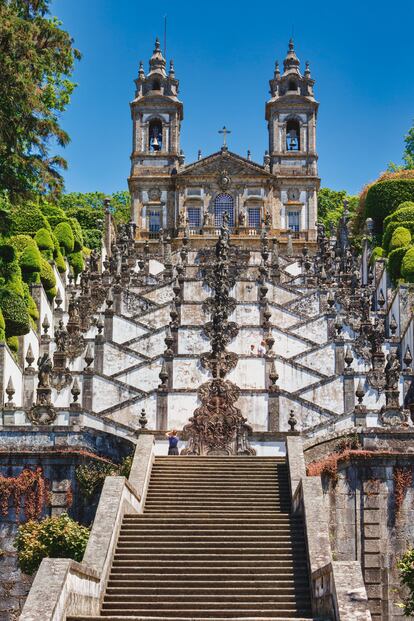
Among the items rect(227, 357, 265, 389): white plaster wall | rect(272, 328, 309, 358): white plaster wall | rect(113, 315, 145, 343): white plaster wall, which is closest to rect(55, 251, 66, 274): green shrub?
rect(113, 315, 145, 343): white plaster wall

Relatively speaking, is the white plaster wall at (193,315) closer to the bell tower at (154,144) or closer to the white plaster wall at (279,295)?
the white plaster wall at (279,295)

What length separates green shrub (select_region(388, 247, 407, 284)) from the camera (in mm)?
42500

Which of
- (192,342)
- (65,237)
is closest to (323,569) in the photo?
(192,342)

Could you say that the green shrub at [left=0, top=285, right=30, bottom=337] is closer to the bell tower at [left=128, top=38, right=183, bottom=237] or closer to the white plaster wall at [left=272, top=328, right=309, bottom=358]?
the white plaster wall at [left=272, top=328, right=309, bottom=358]

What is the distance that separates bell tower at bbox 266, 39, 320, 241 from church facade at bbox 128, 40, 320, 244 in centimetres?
6

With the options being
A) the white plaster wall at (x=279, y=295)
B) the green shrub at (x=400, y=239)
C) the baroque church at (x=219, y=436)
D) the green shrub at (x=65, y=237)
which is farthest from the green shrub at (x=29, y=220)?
the green shrub at (x=400, y=239)

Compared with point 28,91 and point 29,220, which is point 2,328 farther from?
point 29,220

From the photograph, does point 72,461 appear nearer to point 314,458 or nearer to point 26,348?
point 314,458

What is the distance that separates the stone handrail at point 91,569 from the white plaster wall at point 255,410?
760 centimetres

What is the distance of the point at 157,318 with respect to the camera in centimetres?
3872

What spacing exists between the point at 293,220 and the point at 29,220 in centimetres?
2233

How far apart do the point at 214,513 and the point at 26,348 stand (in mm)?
17251

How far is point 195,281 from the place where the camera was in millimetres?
41375

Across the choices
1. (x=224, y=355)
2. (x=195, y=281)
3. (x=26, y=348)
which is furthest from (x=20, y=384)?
(x=195, y=281)
